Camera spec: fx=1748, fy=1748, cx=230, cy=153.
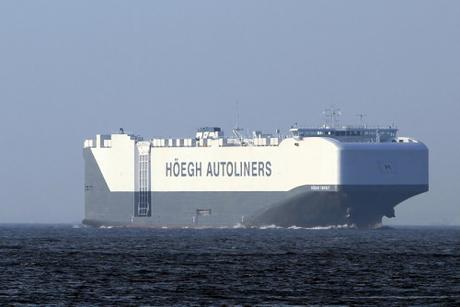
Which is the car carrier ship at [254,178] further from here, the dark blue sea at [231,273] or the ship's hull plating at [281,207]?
the dark blue sea at [231,273]

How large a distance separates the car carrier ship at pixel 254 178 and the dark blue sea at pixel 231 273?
29.8m

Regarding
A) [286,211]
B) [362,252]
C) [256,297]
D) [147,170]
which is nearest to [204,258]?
[362,252]

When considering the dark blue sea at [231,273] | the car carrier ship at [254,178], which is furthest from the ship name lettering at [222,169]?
the dark blue sea at [231,273]

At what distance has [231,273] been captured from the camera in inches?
3211

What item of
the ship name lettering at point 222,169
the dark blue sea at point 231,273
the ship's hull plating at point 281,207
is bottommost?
the dark blue sea at point 231,273

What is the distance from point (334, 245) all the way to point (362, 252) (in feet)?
45.2

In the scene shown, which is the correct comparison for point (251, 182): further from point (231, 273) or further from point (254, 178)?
point (231, 273)

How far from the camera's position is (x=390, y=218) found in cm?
16338

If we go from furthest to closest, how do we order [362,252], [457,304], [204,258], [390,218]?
[390,218]
[362,252]
[204,258]
[457,304]

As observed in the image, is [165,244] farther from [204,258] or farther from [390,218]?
[390,218]

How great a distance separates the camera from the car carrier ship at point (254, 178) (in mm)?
159375

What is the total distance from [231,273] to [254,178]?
84779 millimetres

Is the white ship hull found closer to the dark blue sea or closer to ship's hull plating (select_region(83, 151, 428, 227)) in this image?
ship's hull plating (select_region(83, 151, 428, 227))

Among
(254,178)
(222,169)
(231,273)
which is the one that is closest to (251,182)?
(254,178)
